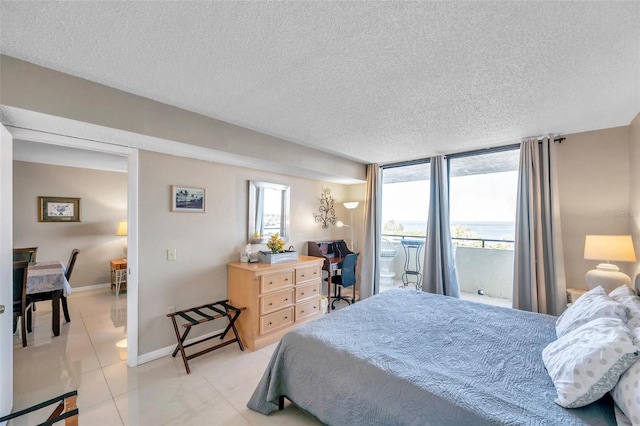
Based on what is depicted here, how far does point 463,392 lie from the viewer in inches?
50.8

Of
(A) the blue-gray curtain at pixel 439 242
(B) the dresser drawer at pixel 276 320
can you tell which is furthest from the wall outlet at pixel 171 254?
(A) the blue-gray curtain at pixel 439 242

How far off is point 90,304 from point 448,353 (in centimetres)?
536

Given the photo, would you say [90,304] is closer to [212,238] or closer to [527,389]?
[212,238]

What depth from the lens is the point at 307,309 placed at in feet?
11.8

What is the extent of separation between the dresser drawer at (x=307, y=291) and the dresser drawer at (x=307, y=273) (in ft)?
0.27

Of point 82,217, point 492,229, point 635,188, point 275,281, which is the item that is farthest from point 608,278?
point 82,217

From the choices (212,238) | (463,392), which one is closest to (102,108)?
(212,238)

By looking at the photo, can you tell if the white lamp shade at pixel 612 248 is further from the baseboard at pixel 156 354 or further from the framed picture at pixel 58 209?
the framed picture at pixel 58 209

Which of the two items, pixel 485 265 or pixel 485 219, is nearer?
pixel 485 219

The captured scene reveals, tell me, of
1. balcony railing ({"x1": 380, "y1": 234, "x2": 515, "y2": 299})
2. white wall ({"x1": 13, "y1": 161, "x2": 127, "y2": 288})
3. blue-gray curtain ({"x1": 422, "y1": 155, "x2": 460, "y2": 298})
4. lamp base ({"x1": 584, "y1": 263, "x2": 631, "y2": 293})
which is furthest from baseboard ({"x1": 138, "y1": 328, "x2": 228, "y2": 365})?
lamp base ({"x1": 584, "y1": 263, "x2": 631, "y2": 293})

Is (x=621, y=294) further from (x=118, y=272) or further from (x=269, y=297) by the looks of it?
(x=118, y=272)

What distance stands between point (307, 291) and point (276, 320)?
597 millimetres

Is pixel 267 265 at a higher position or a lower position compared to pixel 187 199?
lower

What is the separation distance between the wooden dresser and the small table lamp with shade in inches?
117
